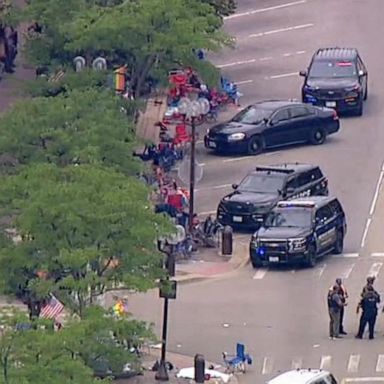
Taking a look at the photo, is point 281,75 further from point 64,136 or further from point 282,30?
point 64,136

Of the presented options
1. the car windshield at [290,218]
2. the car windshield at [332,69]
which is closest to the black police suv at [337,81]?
the car windshield at [332,69]

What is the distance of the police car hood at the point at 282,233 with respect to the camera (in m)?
57.1

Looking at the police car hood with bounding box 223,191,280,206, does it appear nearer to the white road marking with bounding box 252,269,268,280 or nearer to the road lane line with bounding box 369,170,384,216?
the road lane line with bounding box 369,170,384,216

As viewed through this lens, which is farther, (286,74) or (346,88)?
(286,74)

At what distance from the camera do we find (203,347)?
→ 51.7 m

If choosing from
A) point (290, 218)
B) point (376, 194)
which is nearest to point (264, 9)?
point (376, 194)

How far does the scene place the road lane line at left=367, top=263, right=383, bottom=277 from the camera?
57.1 metres

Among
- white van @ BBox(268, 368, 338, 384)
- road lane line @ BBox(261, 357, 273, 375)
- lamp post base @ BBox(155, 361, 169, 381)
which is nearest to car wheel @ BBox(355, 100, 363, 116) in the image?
road lane line @ BBox(261, 357, 273, 375)

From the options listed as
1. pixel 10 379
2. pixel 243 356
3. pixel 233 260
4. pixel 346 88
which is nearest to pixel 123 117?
pixel 233 260

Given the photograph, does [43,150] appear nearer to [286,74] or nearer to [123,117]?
[123,117]

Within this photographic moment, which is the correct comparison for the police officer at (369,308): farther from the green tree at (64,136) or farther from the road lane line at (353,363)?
the green tree at (64,136)

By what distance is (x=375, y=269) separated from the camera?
57500mm

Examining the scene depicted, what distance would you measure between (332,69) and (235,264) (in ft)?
53.5

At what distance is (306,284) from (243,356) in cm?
665
